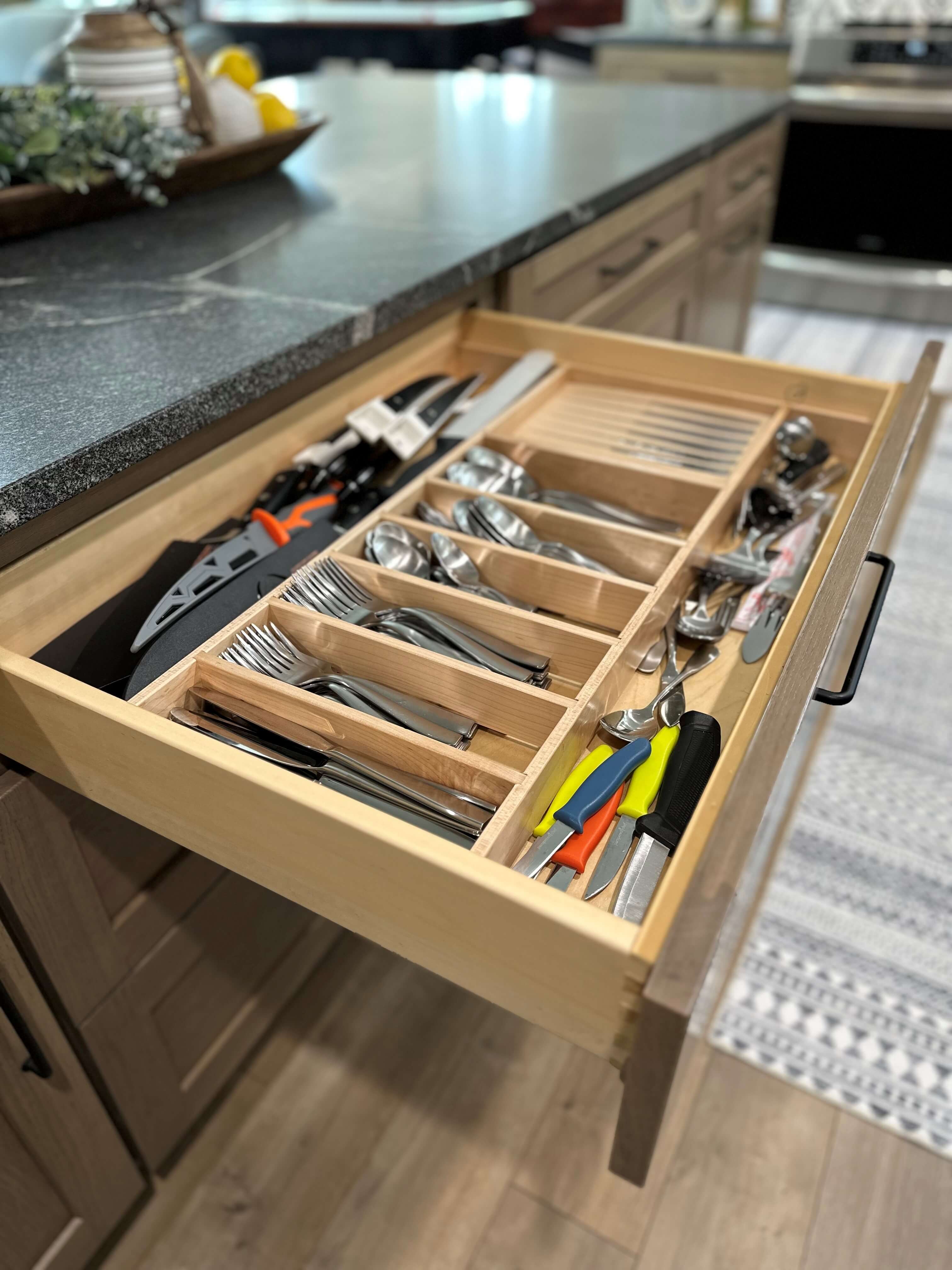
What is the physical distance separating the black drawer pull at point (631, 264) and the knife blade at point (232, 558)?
0.76m

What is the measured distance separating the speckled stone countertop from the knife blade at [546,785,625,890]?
0.47m

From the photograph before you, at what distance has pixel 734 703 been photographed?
744 millimetres

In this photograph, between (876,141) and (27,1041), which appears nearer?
(27,1041)

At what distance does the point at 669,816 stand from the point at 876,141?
317cm

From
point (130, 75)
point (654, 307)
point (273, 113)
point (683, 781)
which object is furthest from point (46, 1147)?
point (654, 307)

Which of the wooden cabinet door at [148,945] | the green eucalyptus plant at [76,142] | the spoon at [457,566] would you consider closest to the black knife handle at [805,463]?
the spoon at [457,566]

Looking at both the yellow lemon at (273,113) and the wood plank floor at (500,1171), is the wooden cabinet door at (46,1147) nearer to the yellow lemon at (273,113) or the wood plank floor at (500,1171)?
the wood plank floor at (500,1171)

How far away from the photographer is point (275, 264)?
1.08 meters

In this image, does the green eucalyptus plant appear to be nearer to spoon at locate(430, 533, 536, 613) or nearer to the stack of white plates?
the stack of white plates

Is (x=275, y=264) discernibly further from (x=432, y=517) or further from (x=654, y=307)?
(x=654, y=307)

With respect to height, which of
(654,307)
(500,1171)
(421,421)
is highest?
(421,421)

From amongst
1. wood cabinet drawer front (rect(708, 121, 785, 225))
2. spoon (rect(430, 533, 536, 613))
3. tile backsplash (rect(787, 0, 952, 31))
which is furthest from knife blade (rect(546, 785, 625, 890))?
tile backsplash (rect(787, 0, 952, 31))

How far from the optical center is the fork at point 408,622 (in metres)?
0.76

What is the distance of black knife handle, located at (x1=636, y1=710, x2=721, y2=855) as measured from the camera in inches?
24.7
